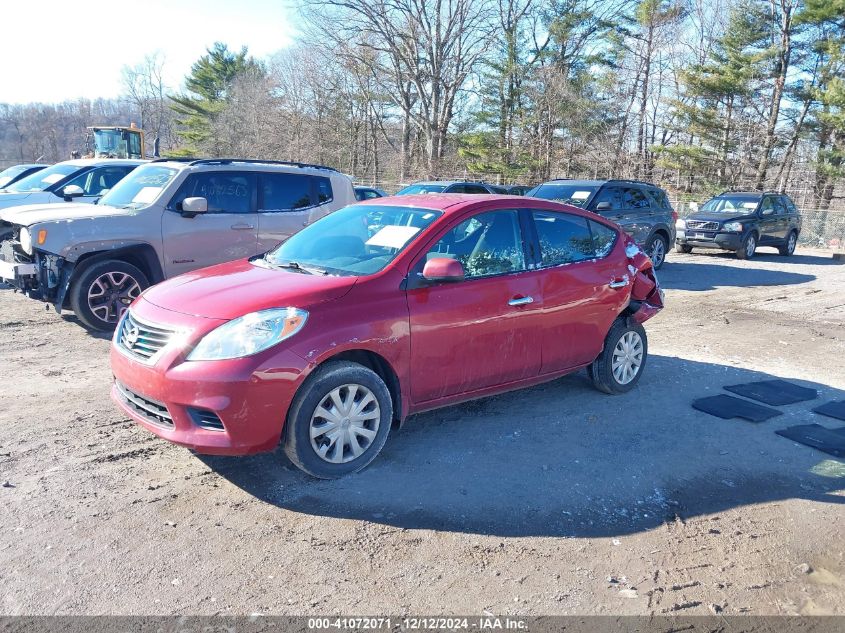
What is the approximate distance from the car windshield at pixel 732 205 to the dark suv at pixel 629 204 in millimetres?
4530

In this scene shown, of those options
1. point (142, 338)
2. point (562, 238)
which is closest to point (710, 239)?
point (562, 238)

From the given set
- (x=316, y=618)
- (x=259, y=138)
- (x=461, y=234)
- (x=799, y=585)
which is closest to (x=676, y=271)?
(x=461, y=234)

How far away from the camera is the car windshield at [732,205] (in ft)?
60.8

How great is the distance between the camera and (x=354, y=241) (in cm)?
491

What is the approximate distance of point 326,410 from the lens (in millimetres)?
3977

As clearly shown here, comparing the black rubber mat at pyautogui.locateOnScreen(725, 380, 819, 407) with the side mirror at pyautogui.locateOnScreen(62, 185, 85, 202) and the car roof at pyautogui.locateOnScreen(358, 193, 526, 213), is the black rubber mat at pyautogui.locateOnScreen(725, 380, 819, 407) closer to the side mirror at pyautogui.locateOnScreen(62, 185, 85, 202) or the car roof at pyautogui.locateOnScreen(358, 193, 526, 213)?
the car roof at pyautogui.locateOnScreen(358, 193, 526, 213)

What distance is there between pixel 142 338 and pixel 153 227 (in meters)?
4.15

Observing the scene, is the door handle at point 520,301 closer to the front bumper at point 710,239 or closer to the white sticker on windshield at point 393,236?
the white sticker on windshield at point 393,236

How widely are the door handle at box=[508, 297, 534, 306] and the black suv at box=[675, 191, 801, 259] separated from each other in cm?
1476

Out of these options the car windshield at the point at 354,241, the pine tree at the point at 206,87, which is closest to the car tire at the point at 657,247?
the car windshield at the point at 354,241

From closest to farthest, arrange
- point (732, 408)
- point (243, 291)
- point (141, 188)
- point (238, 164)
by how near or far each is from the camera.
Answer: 1. point (243, 291)
2. point (732, 408)
3. point (141, 188)
4. point (238, 164)

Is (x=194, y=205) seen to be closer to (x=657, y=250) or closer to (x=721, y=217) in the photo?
(x=657, y=250)

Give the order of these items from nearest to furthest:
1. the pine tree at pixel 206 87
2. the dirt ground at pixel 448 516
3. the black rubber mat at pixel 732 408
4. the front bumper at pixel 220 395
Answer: the dirt ground at pixel 448 516, the front bumper at pixel 220 395, the black rubber mat at pixel 732 408, the pine tree at pixel 206 87

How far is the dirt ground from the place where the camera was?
3.07 m
